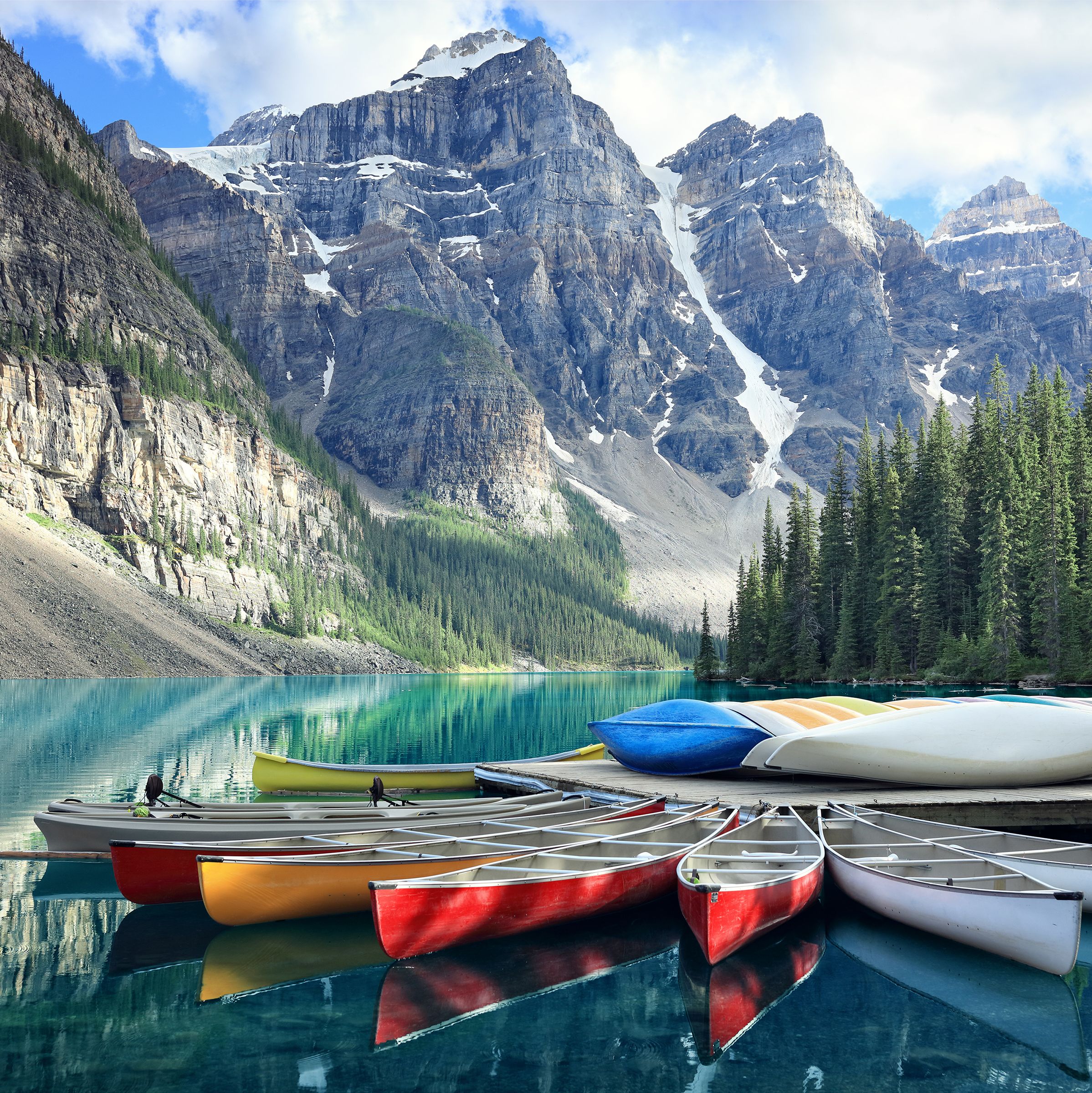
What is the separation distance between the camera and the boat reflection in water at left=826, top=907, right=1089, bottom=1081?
10.7 m

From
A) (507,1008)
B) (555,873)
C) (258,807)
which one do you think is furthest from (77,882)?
(507,1008)

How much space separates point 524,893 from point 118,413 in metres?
148

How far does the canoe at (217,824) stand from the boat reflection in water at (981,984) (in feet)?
23.8

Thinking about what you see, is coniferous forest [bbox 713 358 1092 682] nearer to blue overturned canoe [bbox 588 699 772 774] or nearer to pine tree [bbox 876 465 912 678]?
pine tree [bbox 876 465 912 678]

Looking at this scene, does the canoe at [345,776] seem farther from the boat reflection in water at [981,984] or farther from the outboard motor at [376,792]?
the boat reflection in water at [981,984]

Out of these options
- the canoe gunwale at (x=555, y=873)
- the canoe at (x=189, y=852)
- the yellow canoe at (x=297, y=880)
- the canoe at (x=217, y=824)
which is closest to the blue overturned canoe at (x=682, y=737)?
the canoe at (x=217, y=824)

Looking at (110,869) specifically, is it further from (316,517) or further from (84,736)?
(316,517)

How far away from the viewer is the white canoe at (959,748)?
20.4 meters

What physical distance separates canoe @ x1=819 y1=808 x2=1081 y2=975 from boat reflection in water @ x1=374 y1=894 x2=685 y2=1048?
3321mm

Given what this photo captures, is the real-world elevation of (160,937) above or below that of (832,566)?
below

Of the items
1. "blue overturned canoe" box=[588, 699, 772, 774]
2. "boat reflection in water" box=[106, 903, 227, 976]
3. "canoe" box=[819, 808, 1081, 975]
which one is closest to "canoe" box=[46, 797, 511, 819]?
"boat reflection in water" box=[106, 903, 227, 976]

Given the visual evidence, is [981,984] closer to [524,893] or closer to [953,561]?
[524,893]

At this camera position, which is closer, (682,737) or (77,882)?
(77,882)

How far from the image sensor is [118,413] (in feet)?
467
